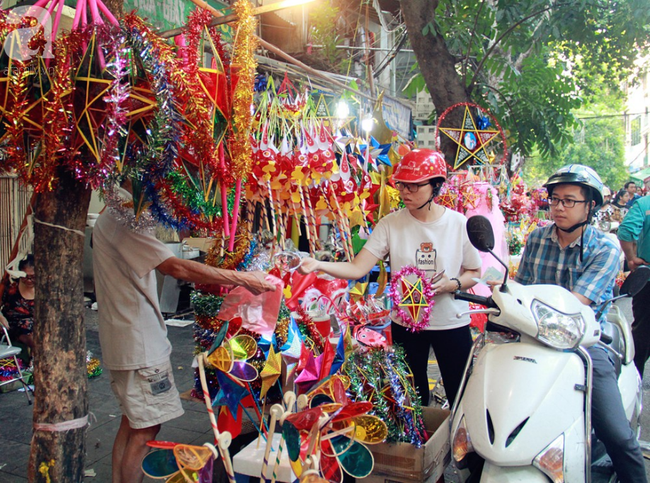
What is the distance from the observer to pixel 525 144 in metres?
7.21

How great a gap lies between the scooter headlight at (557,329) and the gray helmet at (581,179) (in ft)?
2.63

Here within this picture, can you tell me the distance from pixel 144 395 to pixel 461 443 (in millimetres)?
1501

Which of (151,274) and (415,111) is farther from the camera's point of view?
(415,111)

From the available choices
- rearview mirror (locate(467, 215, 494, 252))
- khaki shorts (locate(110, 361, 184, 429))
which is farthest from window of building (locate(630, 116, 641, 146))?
khaki shorts (locate(110, 361, 184, 429))

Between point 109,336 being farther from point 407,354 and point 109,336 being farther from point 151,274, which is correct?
point 407,354

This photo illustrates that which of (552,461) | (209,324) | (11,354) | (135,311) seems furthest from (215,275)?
(11,354)

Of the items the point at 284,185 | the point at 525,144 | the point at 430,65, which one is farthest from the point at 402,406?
the point at 525,144

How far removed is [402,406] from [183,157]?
5.19 ft

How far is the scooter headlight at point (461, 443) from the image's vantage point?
7.11ft

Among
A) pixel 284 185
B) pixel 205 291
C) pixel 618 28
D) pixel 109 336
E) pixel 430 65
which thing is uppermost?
pixel 618 28

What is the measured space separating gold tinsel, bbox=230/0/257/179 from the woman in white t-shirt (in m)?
0.86

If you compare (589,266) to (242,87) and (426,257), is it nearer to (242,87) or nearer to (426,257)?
(426,257)

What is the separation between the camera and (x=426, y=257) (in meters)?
3.06

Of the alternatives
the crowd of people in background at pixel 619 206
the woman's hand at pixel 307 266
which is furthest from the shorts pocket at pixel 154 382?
the crowd of people in background at pixel 619 206
